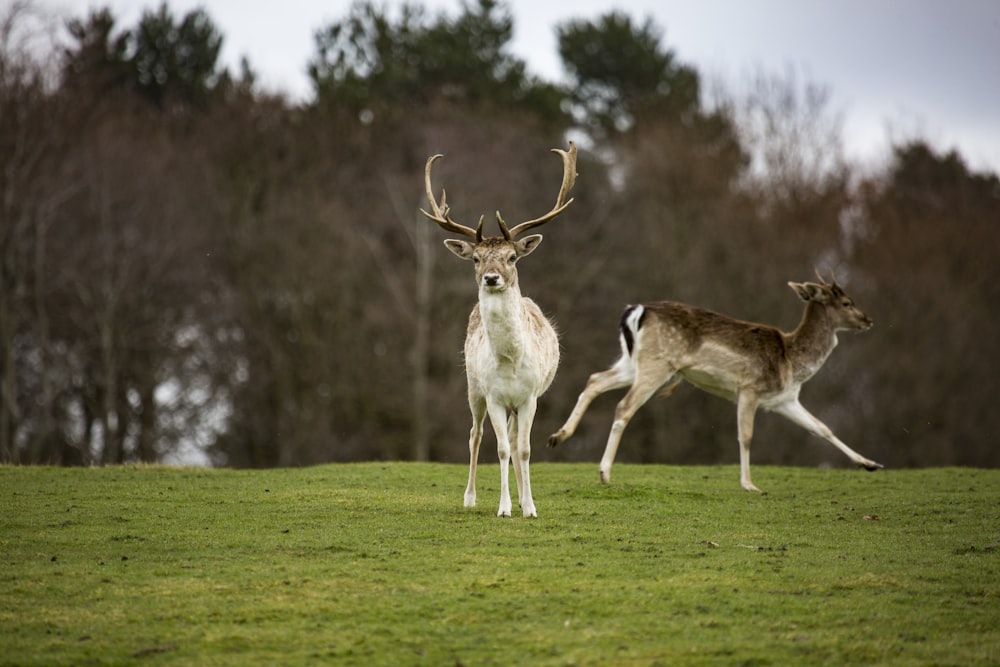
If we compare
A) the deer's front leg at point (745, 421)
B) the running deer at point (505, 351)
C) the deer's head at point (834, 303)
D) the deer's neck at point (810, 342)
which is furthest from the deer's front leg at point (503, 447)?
the deer's head at point (834, 303)

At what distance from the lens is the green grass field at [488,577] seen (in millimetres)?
7043

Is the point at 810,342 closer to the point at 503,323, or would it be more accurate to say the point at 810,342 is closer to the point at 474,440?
the point at 474,440

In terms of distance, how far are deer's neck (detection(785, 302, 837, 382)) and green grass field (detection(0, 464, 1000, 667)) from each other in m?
2.05

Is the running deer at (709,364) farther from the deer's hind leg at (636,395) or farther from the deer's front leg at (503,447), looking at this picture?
the deer's front leg at (503,447)

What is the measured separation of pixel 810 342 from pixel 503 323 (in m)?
5.32

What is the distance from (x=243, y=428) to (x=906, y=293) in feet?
62.4

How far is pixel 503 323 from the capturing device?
10.1m

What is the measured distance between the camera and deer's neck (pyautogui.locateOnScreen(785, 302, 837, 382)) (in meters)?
14.0

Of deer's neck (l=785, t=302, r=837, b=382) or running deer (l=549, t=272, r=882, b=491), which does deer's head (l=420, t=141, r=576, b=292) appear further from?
deer's neck (l=785, t=302, r=837, b=382)

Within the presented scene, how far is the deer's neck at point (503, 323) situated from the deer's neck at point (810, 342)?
15.6 ft

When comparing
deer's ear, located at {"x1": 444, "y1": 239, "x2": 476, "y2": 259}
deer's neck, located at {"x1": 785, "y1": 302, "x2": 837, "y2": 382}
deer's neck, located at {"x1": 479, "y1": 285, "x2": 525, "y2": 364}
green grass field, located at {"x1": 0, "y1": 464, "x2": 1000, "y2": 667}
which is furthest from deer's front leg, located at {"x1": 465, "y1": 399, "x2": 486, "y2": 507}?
deer's neck, located at {"x1": 785, "y1": 302, "x2": 837, "y2": 382}

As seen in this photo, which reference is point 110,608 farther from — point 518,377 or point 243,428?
point 243,428

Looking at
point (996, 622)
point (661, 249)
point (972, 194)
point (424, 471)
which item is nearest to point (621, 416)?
point (424, 471)

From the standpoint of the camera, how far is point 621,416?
12.9m
